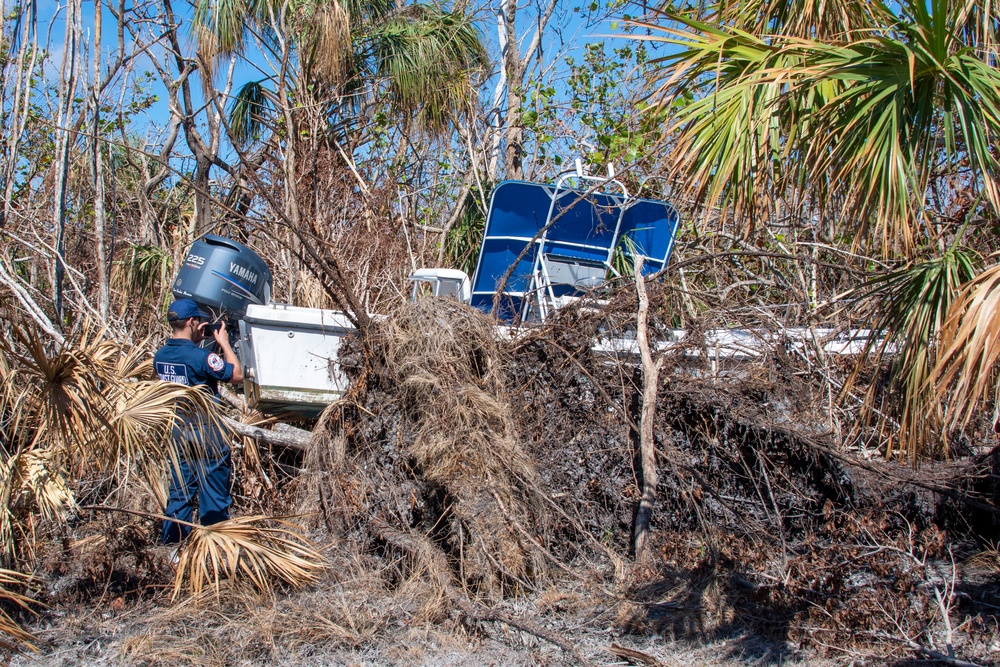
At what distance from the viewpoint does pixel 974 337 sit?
2.88 m

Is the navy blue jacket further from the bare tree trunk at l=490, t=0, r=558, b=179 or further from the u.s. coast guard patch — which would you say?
the bare tree trunk at l=490, t=0, r=558, b=179

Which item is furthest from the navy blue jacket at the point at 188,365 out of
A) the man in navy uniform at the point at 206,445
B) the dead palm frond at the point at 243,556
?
the dead palm frond at the point at 243,556

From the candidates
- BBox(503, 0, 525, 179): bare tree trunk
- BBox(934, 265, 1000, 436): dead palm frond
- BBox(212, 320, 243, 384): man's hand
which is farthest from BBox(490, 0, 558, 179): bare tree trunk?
BBox(934, 265, 1000, 436): dead palm frond

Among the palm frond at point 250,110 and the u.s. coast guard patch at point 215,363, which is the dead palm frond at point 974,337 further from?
the palm frond at point 250,110

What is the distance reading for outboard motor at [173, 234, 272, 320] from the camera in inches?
231

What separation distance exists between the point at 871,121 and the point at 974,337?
4.03ft

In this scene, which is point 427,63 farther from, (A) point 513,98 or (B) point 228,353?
(B) point 228,353

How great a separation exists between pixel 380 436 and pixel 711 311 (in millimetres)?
2357

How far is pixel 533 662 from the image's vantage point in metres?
4.05

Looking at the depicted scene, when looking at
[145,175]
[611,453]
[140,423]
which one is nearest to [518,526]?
[611,453]

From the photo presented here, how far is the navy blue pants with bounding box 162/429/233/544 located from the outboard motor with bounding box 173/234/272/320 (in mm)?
1188

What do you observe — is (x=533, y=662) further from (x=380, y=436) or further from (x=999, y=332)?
(x=999, y=332)

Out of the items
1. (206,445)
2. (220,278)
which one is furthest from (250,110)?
(206,445)

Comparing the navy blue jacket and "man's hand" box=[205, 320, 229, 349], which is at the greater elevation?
"man's hand" box=[205, 320, 229, 349]
